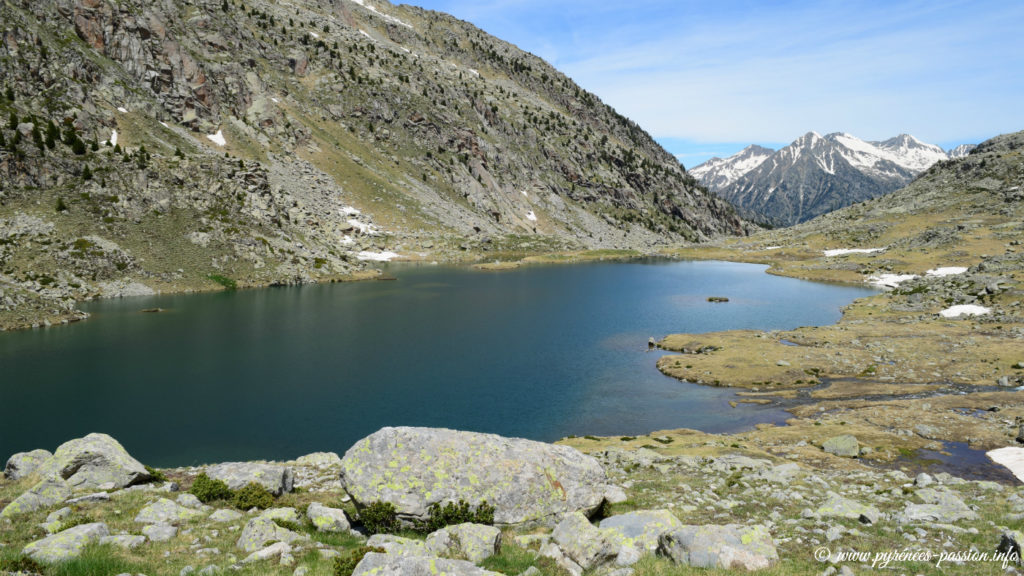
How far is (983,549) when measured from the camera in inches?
574

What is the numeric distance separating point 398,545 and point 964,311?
10346 centimetres

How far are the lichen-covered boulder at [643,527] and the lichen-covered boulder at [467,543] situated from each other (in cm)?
368

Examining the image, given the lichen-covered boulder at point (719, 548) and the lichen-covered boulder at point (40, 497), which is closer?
the lichen-covered boulder at point (719, 548)

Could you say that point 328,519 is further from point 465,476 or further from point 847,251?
point 847,251

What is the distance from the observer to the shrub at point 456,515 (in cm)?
1684

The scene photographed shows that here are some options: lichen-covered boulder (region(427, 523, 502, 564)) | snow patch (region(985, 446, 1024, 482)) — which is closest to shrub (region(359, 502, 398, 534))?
lichen-covered boulder (region(427, 523, 502, 564))

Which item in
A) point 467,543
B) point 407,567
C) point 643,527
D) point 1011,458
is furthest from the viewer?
point 1011,458

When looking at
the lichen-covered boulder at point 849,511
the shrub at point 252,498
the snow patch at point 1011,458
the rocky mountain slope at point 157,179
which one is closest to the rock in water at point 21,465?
the shrub at point 252,498

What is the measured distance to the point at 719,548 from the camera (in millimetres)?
13578

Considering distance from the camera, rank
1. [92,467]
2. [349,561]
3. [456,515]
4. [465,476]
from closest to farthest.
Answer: [349,561] < [456,515] < [465,476] < [92,467]

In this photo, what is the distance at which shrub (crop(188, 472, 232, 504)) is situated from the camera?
1923 centimetres

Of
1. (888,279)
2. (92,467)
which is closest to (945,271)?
(888,279)

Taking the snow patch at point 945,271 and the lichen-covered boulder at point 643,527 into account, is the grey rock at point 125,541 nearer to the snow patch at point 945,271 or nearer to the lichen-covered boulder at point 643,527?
the lichen-covered boulder at point 643,527

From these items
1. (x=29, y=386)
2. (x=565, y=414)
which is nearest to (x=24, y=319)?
(x=29, y=386)
